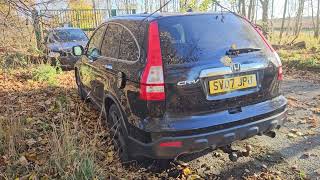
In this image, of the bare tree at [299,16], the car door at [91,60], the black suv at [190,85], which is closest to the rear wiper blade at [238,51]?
the black suv at [190,85]

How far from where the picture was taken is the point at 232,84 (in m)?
3.23

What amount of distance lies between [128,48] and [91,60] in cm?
147

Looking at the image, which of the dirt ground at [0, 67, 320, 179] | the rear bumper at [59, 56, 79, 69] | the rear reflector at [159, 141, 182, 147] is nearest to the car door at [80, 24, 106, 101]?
the dirt ground at [0, 67, 320, 179]

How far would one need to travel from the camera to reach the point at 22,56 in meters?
9.06

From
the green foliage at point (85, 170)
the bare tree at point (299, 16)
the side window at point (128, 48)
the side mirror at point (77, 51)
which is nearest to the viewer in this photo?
the green foliage at point (85, 170)

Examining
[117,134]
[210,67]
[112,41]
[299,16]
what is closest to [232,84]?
A: [210,67]

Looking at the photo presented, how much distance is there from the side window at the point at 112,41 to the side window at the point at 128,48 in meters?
0.15

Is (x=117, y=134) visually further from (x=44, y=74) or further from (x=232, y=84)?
(x=44, y=74)

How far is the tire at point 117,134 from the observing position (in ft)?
11.7

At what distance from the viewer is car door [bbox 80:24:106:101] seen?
4.71 meters

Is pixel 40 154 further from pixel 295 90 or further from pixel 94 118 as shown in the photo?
pixel 295 90

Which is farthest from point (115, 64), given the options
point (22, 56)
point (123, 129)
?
point (22, 56)

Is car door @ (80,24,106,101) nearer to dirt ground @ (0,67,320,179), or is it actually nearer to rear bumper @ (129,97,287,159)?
dirt ground @ (0,67,320,179)

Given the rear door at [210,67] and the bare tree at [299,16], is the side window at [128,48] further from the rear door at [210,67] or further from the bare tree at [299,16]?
the bare tree at [299,16]
